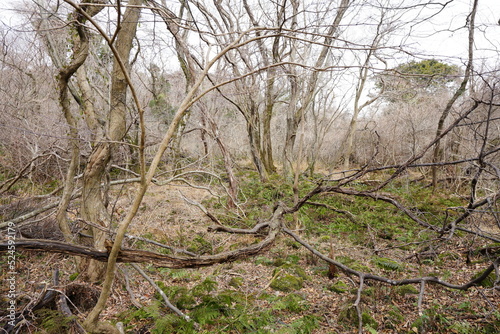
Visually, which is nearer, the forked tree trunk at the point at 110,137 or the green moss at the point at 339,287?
the forked tree trunk at the point at 110,137

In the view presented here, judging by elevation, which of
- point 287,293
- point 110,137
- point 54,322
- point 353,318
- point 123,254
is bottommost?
point 287,293

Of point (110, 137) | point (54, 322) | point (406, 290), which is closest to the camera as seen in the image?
point (54, 322)

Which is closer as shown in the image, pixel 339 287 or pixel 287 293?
pixel 287 293

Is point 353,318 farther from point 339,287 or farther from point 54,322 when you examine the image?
point 54,322

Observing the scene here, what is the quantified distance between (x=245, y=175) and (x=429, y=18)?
8.52 m

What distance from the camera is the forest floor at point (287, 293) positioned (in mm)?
2625

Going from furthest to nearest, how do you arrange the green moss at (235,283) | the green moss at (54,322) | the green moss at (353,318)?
the green moss at (235,283), the green moss at (353,318), the green moss at (54,322)

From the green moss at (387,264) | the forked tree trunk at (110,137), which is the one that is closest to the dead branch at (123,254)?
the forked tree trunk at (110,137)

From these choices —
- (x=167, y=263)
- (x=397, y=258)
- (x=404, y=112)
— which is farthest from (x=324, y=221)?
(x=404, y=112)

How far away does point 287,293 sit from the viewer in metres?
3.63

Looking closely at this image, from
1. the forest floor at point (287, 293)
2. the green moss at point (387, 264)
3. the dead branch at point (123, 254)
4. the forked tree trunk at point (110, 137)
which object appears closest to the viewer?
→ the dead branch at point (123, 254)

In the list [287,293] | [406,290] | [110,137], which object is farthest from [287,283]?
[110,137]

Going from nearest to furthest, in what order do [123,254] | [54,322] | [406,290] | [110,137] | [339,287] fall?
→ [123,254] → [54,322] → [110,137] → [406,290] → [339,287]

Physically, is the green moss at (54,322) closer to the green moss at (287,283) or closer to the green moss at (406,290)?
the green moss at (287,283)
